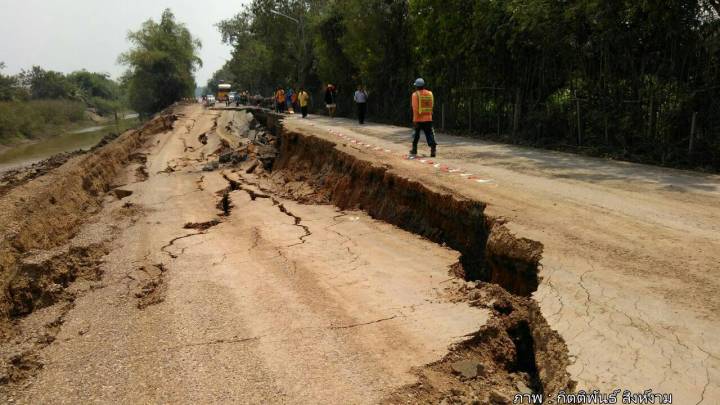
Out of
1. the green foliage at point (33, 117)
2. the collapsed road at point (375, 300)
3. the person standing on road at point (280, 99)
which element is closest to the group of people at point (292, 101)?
the person standing on road at point (280, 99)

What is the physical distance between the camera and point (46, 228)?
377 inches

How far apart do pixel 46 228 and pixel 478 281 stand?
8107 millimetres

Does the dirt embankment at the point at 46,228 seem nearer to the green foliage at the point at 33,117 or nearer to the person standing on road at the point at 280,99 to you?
the person standing on road at the point at 280,99

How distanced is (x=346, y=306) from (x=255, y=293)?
1.09 m

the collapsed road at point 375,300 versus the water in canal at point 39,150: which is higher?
the collapsed road at point 375,300

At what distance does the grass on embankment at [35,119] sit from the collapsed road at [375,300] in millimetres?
40391

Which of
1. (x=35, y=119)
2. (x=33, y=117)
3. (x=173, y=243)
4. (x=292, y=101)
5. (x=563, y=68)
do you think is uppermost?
(x=563, y=68)

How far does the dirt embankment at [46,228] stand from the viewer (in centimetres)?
627

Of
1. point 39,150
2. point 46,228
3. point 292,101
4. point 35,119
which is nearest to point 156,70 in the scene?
point 35,119

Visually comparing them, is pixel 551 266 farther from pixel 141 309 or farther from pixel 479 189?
pixel 141 309

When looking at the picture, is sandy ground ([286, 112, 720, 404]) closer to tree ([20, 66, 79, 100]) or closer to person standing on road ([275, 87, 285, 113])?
person standing on road ([275, 87, 285, 113])

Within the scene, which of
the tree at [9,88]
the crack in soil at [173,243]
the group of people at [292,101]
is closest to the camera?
the crack in soil at [173,243]

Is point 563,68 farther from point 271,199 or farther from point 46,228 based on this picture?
point 46,228

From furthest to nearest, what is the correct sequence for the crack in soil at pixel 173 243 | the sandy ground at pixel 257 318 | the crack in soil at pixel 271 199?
the crack in soil at pixel 271 199 < the crack in soil at pixel 173 243 < the sandy ground at pixel 257 318
